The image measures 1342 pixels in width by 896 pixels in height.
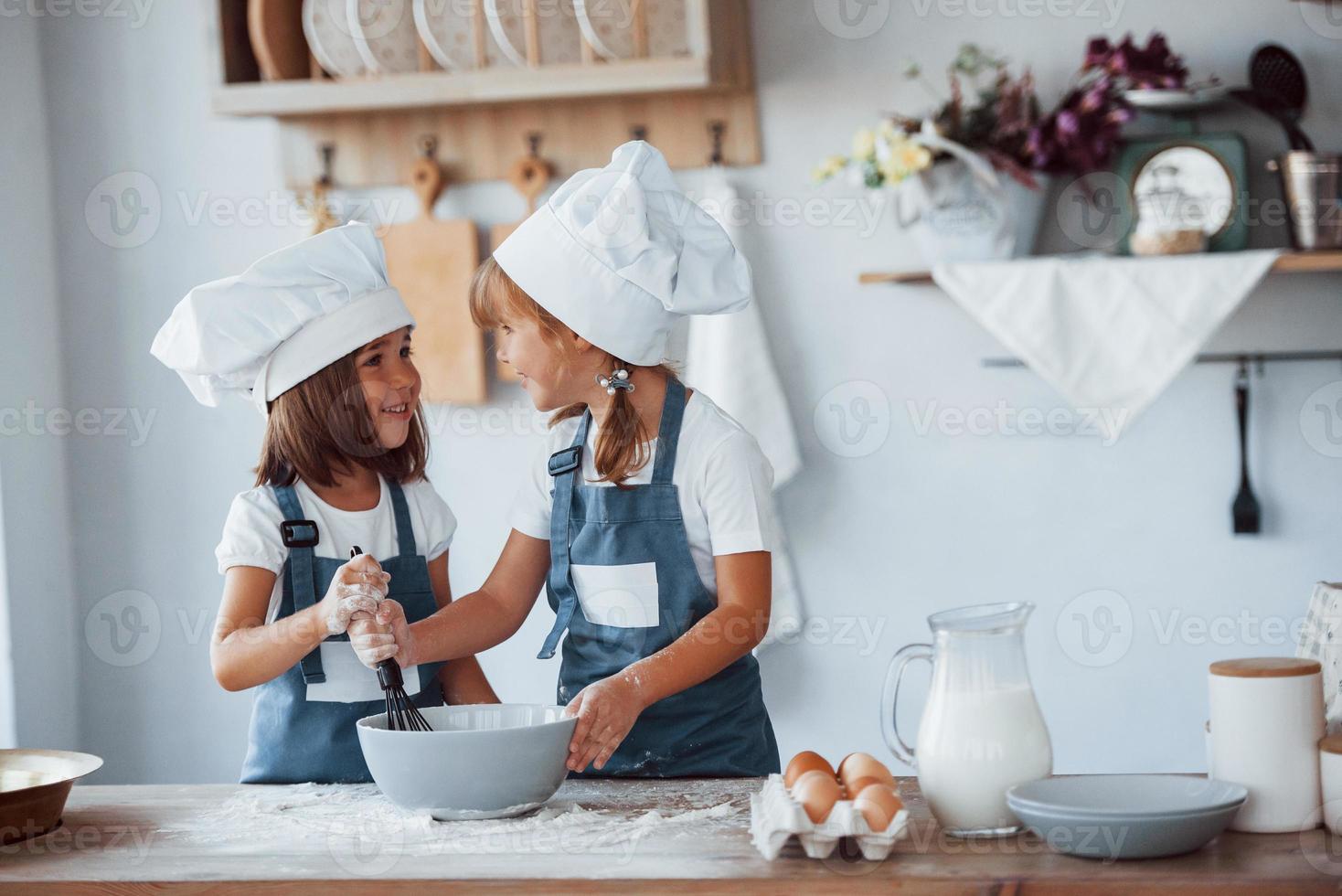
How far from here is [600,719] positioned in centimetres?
103

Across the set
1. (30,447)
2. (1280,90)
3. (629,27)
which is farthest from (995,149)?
(30,447)

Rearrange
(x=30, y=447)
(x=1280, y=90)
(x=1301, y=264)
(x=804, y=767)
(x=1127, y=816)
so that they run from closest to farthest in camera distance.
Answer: (x=1127, y=816) < (x=804, y=767) < (x=1301, y=264) < (x=1280, y=90) < (x=30, y=447)

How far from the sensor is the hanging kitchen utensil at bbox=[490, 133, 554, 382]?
80.2 inches

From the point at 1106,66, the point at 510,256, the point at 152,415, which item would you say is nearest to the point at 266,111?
the point at 152,415

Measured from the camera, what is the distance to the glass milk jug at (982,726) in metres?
0.86

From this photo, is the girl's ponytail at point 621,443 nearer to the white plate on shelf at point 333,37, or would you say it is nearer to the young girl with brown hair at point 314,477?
the young girl with brown hair at point 314,477

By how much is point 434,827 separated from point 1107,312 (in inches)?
48.9

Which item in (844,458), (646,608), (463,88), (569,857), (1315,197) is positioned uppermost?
(463,88)

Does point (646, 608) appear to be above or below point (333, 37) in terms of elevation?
below

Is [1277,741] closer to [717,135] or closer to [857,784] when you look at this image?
[857,784]

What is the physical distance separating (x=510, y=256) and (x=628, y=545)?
11.7 inches

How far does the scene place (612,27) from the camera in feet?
6.10

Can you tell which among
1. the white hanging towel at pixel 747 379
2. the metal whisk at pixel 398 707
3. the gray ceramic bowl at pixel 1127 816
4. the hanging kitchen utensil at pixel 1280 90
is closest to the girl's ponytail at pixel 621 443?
the metal whisk at pixel 398 707

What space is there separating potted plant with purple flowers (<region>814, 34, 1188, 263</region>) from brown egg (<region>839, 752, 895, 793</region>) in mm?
Result: 1094
